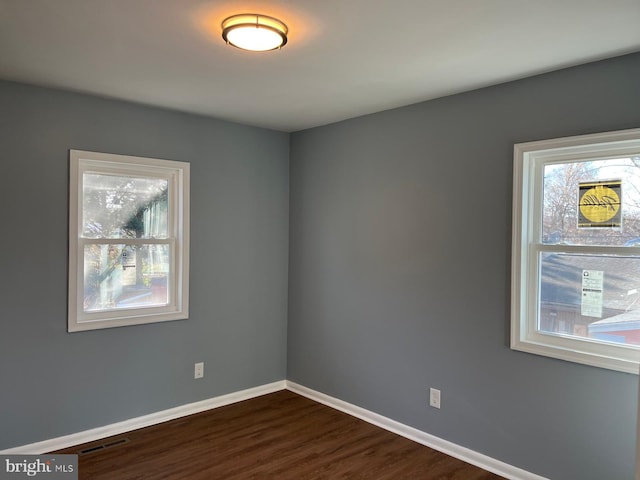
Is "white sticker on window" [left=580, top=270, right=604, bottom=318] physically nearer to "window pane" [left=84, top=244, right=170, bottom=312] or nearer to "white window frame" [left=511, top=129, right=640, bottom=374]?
"white window frame" [left=511, top=129, right=640, bottom=374]

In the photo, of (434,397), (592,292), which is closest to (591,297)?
(592,292)

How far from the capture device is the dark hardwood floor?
2.92 metres

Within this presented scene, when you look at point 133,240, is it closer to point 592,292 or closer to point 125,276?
point 125,276

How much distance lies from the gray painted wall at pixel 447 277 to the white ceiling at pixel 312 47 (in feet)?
0.86

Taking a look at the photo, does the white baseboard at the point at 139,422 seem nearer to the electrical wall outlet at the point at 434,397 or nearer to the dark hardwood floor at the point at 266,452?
the dark hardwood floor at the point at 266,452

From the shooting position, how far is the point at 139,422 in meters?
3.56

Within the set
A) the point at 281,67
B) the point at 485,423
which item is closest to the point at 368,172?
the point at 281,67

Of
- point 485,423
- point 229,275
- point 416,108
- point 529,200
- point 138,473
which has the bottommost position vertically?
point 138,473

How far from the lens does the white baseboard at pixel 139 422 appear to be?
3104mm

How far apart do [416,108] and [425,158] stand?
1.25ft

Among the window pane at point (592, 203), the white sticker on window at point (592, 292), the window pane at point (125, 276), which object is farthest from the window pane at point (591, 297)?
the window pane at point (125, 276)

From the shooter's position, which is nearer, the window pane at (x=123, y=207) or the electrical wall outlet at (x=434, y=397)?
the electrical wall outlet at (x=434, y=397)

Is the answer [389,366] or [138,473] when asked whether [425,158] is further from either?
[138,473]

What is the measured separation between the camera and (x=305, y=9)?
198cm
